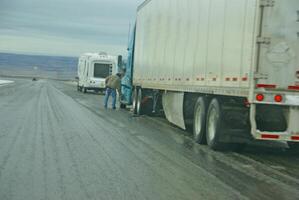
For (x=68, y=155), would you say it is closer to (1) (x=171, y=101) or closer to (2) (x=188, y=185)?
(2) (x=188, y=185)

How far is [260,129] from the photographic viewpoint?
1062 centimetres

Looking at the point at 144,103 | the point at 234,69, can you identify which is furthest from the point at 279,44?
the point at 144,103

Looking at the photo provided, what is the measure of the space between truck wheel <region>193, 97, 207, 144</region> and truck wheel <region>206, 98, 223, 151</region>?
26 centimetres

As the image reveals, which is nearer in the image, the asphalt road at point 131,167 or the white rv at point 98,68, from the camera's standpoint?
the asphalt road at point 131,167

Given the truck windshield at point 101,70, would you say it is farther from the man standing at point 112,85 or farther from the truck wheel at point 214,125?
the truck wheel at point 214,125

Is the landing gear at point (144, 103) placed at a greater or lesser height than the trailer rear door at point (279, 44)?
lesser

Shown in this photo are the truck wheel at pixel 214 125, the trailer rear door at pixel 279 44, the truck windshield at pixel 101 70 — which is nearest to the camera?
the trailer rear door at pixel 279 44

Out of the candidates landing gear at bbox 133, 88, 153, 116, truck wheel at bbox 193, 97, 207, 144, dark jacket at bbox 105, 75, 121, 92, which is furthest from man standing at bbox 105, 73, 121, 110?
truck wheel at bbox 193, 97, 207, 144

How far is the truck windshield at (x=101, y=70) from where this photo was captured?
147ft

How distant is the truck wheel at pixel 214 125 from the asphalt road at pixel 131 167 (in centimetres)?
24

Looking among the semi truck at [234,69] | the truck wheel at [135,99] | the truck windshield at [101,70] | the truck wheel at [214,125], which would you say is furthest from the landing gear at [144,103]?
the truck windshield at [101,70]

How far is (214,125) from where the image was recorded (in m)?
12.1

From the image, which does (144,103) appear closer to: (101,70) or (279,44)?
(279,44)

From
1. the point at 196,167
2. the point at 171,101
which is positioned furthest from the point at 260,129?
the point at 171,101
